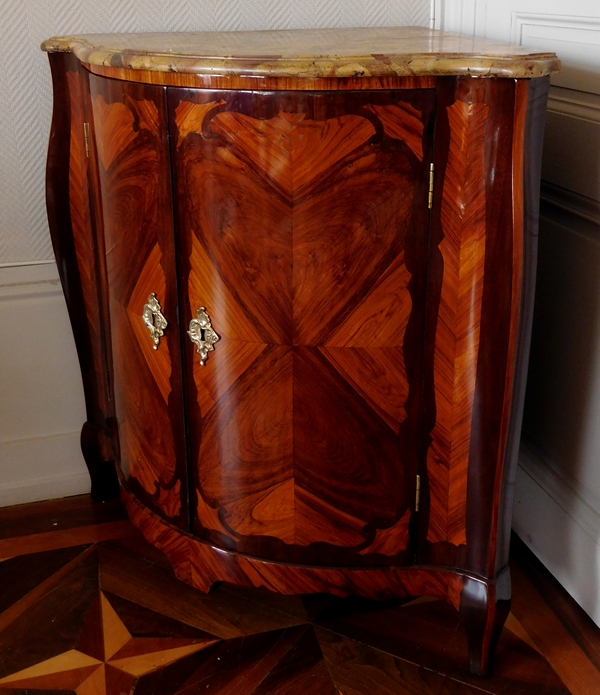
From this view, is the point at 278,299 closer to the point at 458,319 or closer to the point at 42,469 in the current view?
the point at 458,319

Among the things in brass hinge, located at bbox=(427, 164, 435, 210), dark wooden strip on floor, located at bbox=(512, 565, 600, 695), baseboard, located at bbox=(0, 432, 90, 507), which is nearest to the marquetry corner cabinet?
brass hinge, located at bbox=(427, 164, 435, 210)

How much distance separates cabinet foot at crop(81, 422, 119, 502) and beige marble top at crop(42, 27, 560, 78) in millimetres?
588

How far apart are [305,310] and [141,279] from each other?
22 cm

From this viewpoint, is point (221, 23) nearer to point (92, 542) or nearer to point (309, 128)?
point (309, 128)

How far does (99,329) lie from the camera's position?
1.18m

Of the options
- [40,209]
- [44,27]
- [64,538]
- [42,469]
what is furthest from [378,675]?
[44,27]

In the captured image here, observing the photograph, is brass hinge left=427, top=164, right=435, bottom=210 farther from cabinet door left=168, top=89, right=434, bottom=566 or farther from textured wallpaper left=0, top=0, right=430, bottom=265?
textured wallpaper left=0, top=0, right=430, bottom=265

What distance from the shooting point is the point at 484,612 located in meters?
0.93

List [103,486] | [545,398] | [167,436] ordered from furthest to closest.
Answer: [103,486]
[545,398]
[167,436]

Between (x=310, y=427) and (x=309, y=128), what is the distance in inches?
12.9

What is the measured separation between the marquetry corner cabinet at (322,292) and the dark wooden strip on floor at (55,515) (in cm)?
28

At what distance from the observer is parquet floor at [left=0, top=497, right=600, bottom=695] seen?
974 mm

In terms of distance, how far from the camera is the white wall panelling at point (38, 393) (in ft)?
4.11

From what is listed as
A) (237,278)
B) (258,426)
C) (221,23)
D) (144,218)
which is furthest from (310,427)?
(221,23)
